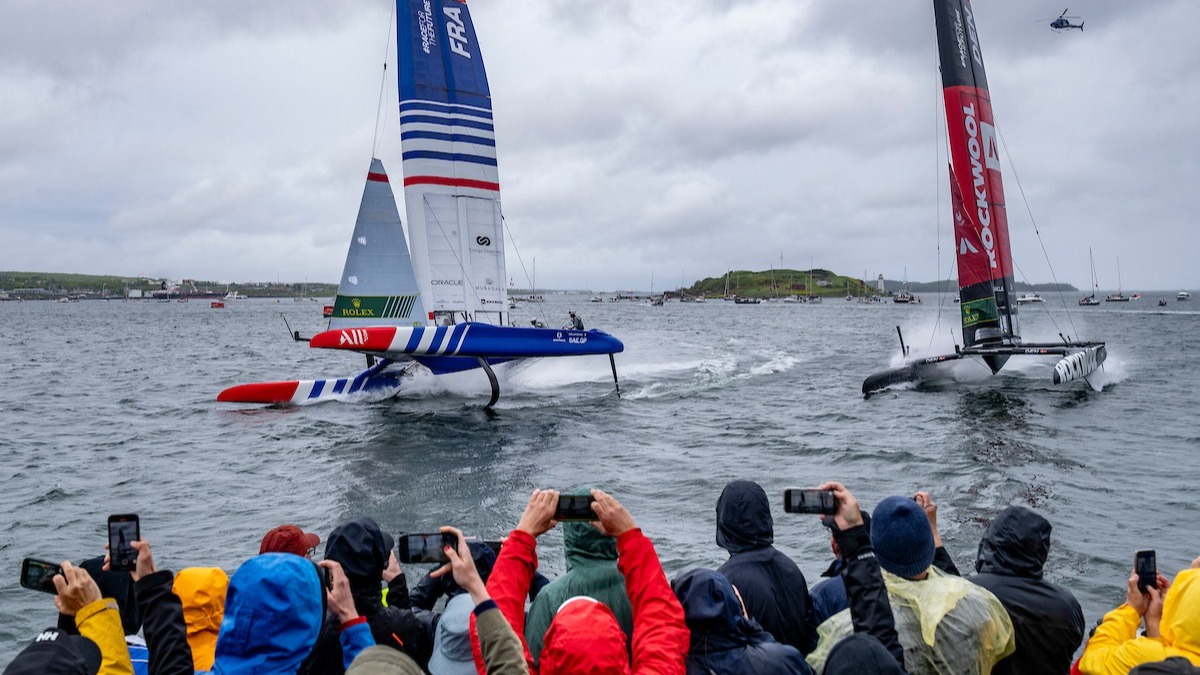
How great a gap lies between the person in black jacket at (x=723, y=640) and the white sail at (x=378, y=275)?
1803cm

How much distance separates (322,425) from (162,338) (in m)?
48.4

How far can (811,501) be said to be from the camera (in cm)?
322

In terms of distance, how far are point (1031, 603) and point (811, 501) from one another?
1.18 metres

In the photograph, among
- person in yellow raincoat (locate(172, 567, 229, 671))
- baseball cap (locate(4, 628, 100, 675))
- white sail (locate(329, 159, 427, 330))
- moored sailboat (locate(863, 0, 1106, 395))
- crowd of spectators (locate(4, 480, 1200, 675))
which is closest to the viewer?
baseball cap (locate(4, 628, 100, 675))

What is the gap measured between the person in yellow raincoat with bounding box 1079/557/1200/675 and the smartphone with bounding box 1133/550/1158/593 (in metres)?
0.02

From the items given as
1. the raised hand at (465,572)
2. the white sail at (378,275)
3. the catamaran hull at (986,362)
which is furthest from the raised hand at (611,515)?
the catamaran hull at (986,362)

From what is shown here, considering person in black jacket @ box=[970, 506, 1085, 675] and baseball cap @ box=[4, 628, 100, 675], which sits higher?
baseball cap @ box=[4, 628, 100, 675]

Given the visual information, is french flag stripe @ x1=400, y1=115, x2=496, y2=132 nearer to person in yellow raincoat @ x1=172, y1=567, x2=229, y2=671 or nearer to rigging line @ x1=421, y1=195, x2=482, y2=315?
rigging line @ x1=421, y1=195, x2=482, y2=315

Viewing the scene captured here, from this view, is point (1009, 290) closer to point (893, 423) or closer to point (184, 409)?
point (893, 423)

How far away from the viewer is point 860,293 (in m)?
196

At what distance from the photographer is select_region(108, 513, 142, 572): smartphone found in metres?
3.10

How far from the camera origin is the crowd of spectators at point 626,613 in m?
2.71

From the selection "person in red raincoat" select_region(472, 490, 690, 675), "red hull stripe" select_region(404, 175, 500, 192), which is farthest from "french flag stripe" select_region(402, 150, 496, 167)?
"person in red raincoat" select_region(472, 490, 690, 675)

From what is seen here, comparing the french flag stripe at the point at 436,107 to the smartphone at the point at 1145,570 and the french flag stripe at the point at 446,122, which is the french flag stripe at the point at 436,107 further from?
the smartphone at the point at 1145,570
